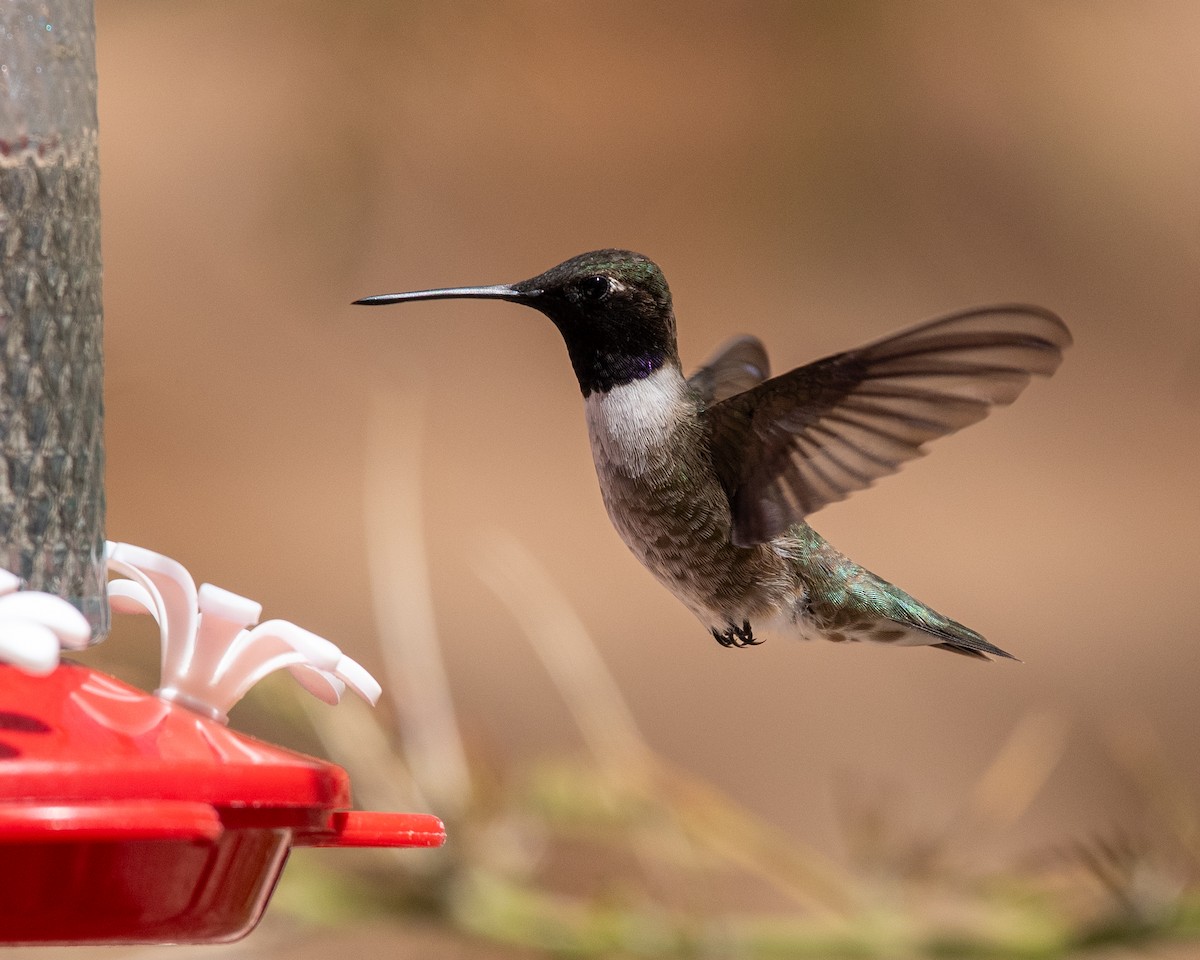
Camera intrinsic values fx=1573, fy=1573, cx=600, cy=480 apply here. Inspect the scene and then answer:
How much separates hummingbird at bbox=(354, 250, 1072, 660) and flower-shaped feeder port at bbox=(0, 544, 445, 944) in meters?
0.52

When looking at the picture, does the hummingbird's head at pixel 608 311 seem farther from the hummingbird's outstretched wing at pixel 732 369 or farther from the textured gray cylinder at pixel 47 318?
the textured gray cylinder at pixel 47 318

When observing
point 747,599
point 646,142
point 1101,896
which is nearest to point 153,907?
point 747,599

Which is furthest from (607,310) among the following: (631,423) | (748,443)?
(748,443)

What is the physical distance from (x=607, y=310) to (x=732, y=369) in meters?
0.59

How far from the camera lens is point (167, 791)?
132 centimetres

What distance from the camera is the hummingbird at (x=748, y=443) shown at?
202 centimetres

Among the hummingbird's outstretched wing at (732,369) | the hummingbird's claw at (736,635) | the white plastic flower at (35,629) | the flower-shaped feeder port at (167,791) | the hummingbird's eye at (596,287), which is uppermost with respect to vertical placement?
the hummingbird's eye at (596,287)

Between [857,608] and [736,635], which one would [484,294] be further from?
[857,608]

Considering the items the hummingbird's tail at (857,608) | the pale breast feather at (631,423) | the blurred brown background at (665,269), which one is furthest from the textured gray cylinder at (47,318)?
the blurred brown background at (665,269)

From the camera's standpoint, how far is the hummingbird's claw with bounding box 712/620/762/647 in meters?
2.32

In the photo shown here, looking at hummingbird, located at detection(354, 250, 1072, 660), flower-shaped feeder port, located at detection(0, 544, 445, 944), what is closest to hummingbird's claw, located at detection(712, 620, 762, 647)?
hummingbird, located at detection(354, 250, 1072, 660)

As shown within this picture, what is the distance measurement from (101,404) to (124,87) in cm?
522

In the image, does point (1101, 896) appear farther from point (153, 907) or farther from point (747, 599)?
point (153, 907)

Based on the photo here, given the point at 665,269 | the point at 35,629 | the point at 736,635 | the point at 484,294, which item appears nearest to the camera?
the point at 35,629
